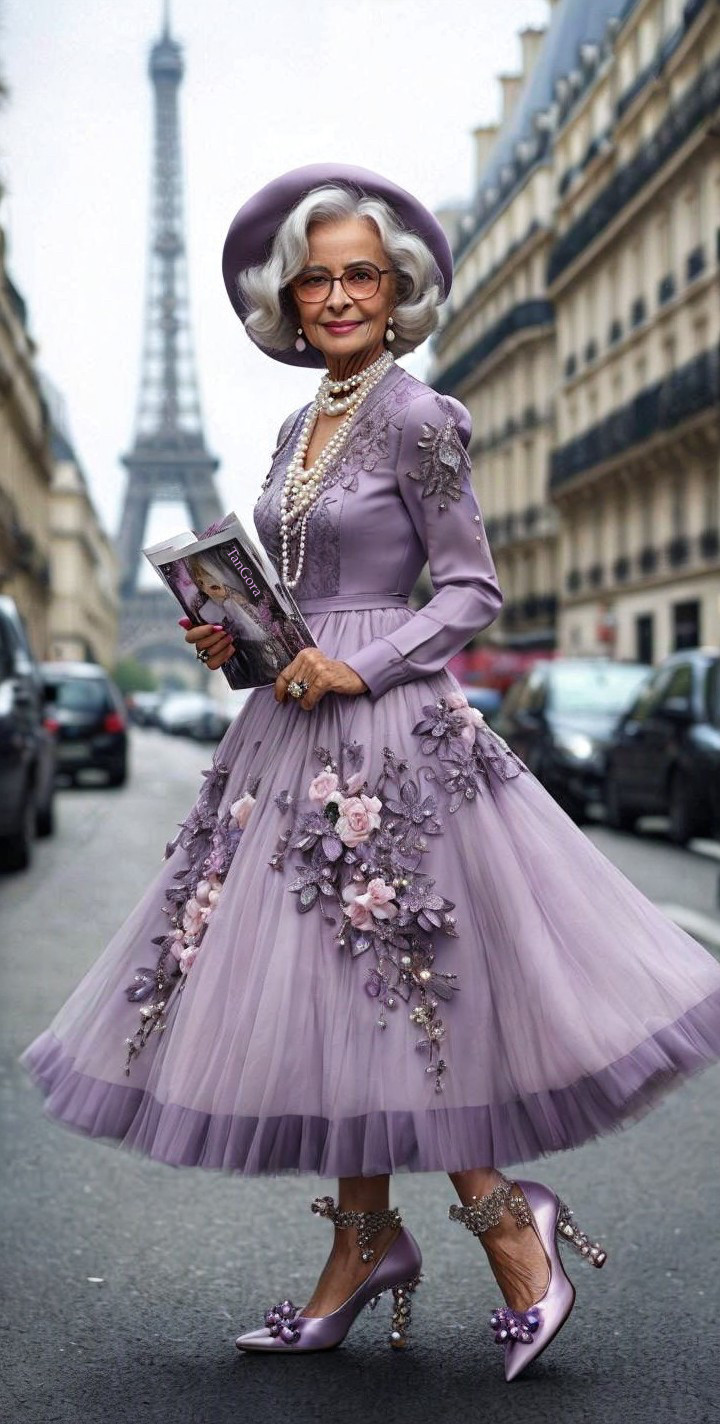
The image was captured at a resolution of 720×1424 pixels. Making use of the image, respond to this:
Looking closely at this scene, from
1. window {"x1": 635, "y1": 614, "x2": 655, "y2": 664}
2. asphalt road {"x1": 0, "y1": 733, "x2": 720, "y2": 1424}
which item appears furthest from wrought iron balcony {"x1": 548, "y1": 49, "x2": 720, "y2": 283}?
asphalt road {"x1": 0, "y1": 733, "x2": 720, "y2": 1424}

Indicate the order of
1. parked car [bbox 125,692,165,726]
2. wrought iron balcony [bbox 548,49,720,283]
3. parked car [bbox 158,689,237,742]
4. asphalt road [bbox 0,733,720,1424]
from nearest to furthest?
asphalt road [bbox 0,733,720,1424] → wrought iron balcony [bbox 548,49,720,283] → parked car [bbox 158,689,237,742] → parked car [bbox 125,692,165,726]

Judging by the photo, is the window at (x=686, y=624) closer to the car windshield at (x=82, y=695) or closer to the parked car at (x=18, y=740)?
the car windshield at (x=82, y=695)

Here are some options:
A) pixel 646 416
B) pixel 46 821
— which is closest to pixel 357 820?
pixel 46 821

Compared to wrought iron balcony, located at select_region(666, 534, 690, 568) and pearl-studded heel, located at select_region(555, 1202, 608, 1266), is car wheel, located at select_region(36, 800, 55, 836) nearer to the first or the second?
pearl-studded heel, located at select_region(555, 1202, 608, 1266)

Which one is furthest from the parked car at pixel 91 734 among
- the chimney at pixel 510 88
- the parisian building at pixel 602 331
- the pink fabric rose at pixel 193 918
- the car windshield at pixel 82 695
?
the chimney at pixel 510 88

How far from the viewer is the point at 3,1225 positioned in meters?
3.92

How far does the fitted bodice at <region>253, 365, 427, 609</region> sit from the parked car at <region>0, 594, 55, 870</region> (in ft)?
23.7

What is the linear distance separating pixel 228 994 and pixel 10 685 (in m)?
8.13

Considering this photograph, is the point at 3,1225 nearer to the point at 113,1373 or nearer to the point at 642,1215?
the point at 113,1373

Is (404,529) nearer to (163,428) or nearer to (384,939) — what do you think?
(384,939)

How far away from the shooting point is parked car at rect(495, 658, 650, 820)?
49.4ft

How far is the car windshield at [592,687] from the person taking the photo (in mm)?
16062

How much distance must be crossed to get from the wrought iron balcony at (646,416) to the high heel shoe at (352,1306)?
31.7 m

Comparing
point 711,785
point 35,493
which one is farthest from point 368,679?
point 35,493
